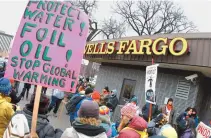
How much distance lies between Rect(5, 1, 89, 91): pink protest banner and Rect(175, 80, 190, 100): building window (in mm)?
9928

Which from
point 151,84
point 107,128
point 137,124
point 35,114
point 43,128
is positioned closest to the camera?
point 35,114

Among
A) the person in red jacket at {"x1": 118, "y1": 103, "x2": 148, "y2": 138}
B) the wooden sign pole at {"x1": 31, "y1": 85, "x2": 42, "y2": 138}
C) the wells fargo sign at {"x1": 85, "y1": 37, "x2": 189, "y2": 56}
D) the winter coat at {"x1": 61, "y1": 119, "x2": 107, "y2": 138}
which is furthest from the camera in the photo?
the wells fargo sign at {"x1": 85, "y1": 37, "x2": 189, "y2": 56}

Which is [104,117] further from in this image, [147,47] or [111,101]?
[147,47]

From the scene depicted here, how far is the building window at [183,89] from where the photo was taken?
13.6m

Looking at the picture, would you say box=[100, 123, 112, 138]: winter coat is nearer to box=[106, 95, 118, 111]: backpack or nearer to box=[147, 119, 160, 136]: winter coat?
box=[147, 119, 160, 136]: winter coat

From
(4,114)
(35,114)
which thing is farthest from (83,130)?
(4,114)

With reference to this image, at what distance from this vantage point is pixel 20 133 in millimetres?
3609

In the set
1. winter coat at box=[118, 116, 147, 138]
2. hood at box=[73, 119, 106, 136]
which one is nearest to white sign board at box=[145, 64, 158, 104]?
winter coat at box=[118, 116, 147, 138]

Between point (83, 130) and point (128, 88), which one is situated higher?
point (128, 88)

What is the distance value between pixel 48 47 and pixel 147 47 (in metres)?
9.38

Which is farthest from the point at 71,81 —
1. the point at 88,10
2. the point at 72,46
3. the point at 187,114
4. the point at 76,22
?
the point at 88,10

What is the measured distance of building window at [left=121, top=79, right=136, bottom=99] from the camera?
1677cm

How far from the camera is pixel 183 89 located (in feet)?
45.1

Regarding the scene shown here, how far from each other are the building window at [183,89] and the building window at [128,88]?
3081 millimetres
